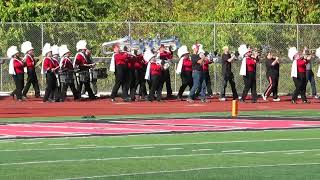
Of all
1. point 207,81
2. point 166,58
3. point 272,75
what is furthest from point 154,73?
point 272,75

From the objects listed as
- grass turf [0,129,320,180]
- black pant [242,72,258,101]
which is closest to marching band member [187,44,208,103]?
black pant [242,72,258,101]

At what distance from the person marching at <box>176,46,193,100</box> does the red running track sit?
10751 mm

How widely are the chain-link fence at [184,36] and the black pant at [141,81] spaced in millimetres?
2432

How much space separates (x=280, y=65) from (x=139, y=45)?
5.39 meters

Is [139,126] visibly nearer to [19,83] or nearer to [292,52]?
[19,83]

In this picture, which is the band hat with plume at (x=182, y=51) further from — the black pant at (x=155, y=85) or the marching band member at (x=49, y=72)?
the marching band member at (x=49, y=72)

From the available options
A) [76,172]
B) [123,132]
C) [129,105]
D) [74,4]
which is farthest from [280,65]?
[76,172]

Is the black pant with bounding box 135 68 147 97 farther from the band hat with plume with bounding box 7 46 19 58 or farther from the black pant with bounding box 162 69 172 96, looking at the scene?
the band hat with plume with bounding box 7 46 19 58

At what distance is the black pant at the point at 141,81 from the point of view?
37447mm

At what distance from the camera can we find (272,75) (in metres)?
37.3

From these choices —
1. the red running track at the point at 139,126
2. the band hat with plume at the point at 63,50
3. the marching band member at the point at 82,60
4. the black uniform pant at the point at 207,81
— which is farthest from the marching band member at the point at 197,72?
the red running track at the point at 139,126

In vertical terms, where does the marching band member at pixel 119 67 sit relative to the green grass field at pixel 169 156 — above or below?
above

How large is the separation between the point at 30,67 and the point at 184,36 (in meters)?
6.25

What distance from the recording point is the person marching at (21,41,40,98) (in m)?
37.2
